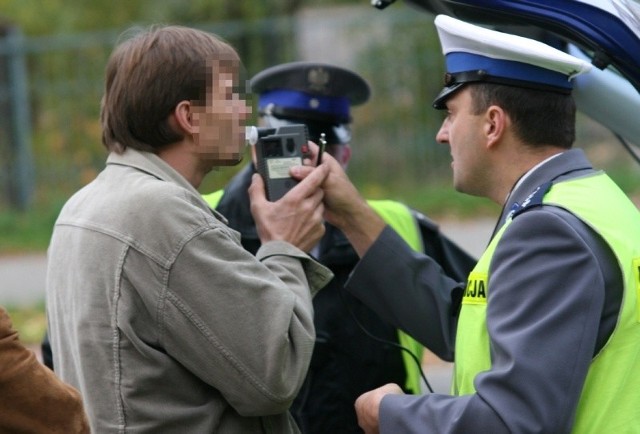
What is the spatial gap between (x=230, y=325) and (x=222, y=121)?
0.54m

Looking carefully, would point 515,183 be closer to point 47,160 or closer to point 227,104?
point 227,104

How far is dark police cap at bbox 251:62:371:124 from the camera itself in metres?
3.99

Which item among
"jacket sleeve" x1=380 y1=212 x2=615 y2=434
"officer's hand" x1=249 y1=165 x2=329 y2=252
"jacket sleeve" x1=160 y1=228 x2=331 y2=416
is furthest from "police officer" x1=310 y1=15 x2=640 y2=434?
"officer's hand" x1=249 y1=165 x2=329 y2=252

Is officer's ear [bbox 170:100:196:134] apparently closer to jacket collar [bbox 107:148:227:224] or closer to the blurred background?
jacket collar [bbox 107:148:227:224]

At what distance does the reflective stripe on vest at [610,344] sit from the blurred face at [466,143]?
0.80 feet

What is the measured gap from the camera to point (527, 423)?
7.38 ft

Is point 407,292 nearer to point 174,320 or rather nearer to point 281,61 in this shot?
point 174,320

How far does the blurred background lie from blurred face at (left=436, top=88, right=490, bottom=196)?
9.25m

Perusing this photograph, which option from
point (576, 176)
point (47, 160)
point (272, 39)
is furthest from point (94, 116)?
point (576, 176)

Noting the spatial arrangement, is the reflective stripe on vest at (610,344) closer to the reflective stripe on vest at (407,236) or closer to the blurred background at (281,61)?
the reflective stripe on vest at (407,236)

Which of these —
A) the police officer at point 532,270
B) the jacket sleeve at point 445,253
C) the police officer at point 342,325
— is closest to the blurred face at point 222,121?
the police officer at point 532,270

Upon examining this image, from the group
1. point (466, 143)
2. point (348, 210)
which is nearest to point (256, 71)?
point (348, 210)

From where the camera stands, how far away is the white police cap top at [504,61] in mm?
2482

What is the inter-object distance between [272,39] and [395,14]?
55.1 inches
